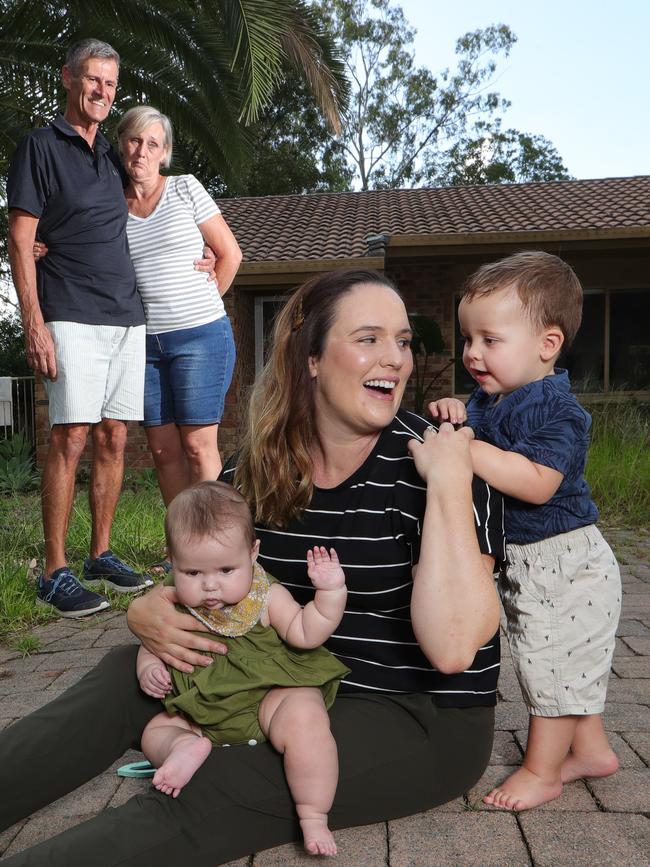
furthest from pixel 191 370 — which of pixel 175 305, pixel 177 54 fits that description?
pixel 177 54

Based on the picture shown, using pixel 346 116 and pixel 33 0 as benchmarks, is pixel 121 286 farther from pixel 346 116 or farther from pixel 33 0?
pixel 346 116

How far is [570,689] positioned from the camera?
2.10 m

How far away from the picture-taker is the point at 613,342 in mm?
13555

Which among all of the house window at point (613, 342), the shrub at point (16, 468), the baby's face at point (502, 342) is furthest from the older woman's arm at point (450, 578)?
the house window at point (613, 342)

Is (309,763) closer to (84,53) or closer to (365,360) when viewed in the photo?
(365,360)

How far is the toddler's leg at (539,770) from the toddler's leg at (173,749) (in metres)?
0.74

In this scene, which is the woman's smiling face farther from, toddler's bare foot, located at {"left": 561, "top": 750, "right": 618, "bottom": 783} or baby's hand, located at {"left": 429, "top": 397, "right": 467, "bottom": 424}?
toddler's bare foot, located at {"left": 561, "top": 750, "right": 618, "bottom": 783}

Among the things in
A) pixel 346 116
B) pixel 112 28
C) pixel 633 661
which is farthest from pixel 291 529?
pixel 346 116

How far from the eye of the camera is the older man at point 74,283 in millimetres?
3994

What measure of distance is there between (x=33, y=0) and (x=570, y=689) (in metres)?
8.35

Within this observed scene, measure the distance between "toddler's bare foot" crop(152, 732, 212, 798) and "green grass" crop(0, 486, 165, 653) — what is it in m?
2.11

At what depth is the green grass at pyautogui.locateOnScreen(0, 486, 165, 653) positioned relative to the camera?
414 centimetres

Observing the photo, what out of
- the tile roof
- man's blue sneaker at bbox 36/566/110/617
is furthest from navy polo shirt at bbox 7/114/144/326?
the tile roof

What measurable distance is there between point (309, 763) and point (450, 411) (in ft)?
2.92
